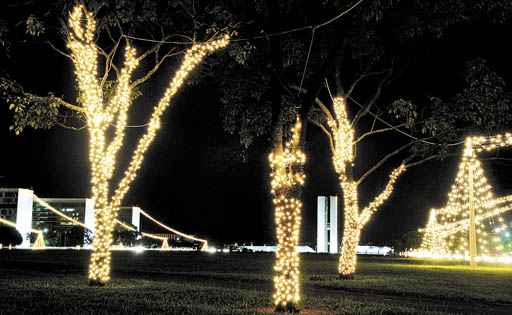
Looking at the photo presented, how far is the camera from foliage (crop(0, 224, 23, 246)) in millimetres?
44719

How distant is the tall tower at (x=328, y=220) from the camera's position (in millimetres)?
49312

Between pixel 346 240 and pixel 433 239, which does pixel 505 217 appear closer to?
pixel 433 239

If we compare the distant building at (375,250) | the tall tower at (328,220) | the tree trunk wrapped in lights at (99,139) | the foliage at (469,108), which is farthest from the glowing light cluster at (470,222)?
the distant building at (375,250)

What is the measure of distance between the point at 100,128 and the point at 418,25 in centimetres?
874

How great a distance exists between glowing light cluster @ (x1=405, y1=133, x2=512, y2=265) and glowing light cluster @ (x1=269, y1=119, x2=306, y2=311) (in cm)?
1292

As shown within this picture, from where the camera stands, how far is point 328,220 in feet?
164

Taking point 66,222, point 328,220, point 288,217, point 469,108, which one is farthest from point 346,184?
point 66,222

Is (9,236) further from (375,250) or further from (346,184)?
(346,184)

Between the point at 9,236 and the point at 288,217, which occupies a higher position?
the point at 288,217

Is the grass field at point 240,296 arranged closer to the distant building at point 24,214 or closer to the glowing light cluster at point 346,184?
the glowing light cluster at point 346,184

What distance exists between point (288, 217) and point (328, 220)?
4027 centimetres

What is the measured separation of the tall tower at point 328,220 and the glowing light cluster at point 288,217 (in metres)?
38.8

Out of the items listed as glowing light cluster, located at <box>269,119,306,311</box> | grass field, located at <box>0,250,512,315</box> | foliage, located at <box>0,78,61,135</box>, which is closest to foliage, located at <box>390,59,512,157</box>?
grass field, located at <box>0,250,512,315</box>

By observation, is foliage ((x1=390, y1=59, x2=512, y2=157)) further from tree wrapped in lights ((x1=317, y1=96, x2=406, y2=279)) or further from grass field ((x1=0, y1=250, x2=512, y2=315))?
grass field ((x1=0, y1=250, x2=512, y2=315))
